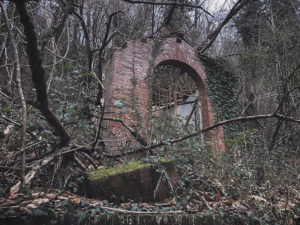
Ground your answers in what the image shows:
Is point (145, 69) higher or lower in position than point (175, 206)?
higher

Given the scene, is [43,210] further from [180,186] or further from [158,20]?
[158,20]

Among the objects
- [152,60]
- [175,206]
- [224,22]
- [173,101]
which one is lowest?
[175,206]

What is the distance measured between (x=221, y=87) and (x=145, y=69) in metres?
3.38

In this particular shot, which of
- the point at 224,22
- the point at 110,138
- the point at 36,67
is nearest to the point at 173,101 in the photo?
the point at 224,22

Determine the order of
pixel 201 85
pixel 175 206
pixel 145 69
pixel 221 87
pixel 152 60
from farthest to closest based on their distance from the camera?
1. pixel 221 87
2. pixel 201 85
3. pixel 152 60
4. pixel 145 69
5. pixel 175 206

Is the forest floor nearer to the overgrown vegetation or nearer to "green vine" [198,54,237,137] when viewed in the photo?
the overgrown vegetation

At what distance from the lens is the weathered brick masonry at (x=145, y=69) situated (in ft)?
19.7

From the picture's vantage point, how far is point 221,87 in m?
8.32

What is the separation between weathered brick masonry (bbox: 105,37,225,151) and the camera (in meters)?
5.99

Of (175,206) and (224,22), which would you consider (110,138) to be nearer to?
(175,206)

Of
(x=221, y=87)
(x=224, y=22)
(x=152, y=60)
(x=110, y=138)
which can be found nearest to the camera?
(x=110, y=138)

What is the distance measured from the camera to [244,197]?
8.44 feet

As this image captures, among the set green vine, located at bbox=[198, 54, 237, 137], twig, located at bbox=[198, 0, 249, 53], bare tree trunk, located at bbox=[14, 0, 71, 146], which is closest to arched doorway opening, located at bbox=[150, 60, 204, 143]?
green vine, located at bbox=[198, 54, 237, 137]

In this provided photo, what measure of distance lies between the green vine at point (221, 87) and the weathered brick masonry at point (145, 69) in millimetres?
312
